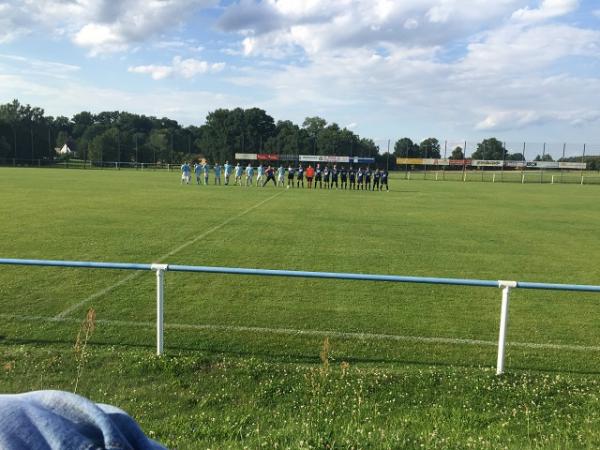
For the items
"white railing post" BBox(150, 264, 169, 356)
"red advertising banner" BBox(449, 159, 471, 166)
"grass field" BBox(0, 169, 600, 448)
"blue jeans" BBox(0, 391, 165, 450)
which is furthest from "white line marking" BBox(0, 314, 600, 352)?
"red advertising banner" BBox(449, 159, 471, 166)

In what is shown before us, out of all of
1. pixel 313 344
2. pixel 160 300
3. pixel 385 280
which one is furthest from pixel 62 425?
pixel 313 344

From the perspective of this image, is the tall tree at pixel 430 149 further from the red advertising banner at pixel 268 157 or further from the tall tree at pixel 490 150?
the red advertising banner at pixel 268 157

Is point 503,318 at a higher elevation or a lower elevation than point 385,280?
lower

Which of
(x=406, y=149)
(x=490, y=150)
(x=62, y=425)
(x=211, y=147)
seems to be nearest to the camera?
(x=62, y=425)

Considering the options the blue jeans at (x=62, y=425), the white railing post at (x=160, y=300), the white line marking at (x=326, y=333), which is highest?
the blue jeans at (x=62, y=425)

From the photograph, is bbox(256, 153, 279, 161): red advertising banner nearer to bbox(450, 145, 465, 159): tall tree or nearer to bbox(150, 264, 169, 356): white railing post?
bbox(450, 145, 465, 159): tall tree

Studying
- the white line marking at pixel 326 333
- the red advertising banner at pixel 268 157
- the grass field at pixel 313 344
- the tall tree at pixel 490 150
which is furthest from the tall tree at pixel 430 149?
the white line marking at pixel 326 333

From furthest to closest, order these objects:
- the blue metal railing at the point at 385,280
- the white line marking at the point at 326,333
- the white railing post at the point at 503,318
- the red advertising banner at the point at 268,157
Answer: the red advertising banner at the point at 268,157 → the white line marking at the point at 326,333 → the white railing post at the point at 503,318 → the blue metal railing at the point at 385,280

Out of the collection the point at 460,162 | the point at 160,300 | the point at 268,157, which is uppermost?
the point at 460,162

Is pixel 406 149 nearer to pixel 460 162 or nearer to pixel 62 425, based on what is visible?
pixel 460 162

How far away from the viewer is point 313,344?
569cm

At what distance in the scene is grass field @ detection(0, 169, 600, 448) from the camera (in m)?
3.81

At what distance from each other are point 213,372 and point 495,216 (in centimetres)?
1824

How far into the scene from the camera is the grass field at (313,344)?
12.5 ft
